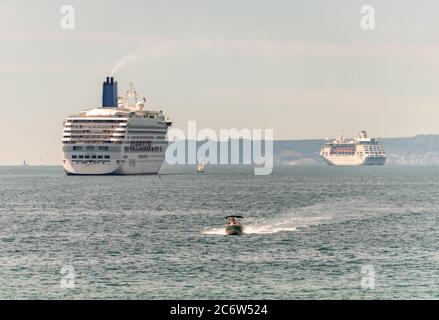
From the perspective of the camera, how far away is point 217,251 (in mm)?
77500

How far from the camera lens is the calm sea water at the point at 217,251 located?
60375 mm

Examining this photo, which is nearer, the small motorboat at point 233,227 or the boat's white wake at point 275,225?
the small motorboat at point 233,227

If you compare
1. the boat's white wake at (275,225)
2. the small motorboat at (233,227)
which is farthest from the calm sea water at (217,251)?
the small motorboat at (233,227)

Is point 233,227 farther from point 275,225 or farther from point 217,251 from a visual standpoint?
point 275,225

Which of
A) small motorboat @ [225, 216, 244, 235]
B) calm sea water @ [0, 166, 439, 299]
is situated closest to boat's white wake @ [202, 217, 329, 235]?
calm sea water @ [0, 166, 439, 299]

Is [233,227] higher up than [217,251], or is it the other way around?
[233,227]

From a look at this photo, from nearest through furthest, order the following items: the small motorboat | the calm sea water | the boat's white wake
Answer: the calm sea water < the small motorboat < the boat's white wake

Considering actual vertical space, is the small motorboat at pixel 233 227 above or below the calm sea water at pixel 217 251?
above

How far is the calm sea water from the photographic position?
198 feet

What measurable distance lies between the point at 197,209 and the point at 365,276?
63323 millimetres

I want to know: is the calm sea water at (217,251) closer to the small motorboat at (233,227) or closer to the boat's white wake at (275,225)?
the boat's white wake at (275,225)

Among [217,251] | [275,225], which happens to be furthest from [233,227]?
[275,225]

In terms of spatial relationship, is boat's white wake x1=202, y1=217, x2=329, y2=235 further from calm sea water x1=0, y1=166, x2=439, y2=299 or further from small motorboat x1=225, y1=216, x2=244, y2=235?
small motorboat x1=225, y1=216, x2=244, y2=235

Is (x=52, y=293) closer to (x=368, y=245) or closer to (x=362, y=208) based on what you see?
(x=368, y=245)
